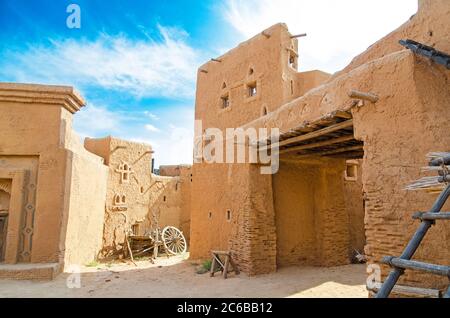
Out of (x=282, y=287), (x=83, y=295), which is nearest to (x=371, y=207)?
→ (x=282, y=287)

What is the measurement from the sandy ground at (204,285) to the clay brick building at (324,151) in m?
0.70

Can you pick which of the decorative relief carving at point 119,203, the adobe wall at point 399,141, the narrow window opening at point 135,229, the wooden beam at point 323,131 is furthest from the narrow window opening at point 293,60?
the narrow window opening at point 135,229

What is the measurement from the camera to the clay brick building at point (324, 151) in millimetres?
4777

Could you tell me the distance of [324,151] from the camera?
9.61m

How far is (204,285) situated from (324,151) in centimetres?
506

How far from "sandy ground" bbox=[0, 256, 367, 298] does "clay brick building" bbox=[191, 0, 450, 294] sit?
0.70 m

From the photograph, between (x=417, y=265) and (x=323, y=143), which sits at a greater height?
(x=323, y=143)

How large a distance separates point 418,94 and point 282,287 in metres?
5.16

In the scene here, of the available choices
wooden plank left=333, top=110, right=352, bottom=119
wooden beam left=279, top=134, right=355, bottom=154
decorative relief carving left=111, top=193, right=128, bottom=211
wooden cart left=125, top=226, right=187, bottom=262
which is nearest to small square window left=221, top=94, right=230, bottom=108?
wooden beam left=279, top=134, right=355, bottom=154

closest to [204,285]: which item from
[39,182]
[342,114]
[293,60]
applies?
[342,114]

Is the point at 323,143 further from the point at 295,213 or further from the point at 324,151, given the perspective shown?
the point at 295,213

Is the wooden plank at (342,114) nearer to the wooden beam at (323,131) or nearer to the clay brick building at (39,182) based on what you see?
the wooden beam at (323,131)

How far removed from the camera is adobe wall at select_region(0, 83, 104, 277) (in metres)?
9.69

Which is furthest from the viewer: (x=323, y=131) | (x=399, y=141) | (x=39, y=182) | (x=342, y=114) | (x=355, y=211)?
(x=355, y=211)
